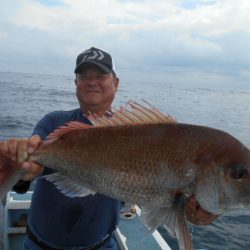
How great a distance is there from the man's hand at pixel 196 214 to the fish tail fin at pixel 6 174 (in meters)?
1.43

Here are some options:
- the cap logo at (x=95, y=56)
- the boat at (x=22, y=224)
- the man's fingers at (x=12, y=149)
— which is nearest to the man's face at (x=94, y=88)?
the cap logo at (x=95, y=56)

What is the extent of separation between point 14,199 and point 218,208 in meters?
4.46

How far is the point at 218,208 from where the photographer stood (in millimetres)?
2619

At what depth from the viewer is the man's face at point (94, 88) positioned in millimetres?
3840

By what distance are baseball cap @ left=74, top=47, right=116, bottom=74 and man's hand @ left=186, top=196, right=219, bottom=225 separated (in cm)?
189

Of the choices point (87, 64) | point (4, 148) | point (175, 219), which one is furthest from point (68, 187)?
point (87, 64)

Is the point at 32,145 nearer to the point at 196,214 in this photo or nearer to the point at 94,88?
the point at 94,88

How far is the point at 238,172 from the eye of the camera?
8.50 feet

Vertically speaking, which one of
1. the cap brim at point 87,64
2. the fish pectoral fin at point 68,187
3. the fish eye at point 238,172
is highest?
the cap brim at point 87,64

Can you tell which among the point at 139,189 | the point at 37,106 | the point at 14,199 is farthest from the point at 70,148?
the point at 37,106

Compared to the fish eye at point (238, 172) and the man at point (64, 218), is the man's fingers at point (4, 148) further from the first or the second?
the fish eye at point (238, 172)

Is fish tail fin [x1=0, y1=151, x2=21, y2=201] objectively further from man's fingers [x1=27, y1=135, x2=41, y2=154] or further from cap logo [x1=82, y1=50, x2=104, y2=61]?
cap logo [x1=82, y1=50, x2=104, y2=61]

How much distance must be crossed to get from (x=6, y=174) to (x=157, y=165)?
1274 millimetres

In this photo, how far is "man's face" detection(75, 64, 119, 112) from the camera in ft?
12.6
